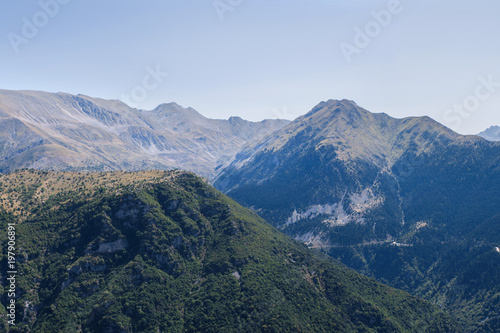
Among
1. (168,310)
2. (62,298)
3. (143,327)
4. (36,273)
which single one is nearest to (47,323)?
(62,298)

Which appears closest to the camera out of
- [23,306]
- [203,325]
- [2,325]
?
[2,325]

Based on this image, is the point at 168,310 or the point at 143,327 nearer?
the point at 143,327

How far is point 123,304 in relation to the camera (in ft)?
→ 629

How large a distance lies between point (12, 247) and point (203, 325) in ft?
426

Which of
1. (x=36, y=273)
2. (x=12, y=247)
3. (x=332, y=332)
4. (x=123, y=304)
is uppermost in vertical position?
(x=12, y=247)

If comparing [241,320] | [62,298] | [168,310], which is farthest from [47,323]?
[241,320]

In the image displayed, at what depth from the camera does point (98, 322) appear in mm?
180125

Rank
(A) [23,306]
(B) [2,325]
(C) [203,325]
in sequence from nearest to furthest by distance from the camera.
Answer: (B) [2,325] → (A) [23,306] → (C) [203,325]

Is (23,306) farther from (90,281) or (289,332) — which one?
(289,332)

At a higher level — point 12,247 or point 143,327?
point 12,247

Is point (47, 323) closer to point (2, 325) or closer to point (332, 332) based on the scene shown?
point (2, 325)

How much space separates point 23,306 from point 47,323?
20.6 m

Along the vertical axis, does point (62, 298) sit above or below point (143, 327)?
above

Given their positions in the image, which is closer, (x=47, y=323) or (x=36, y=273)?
(x=47, y=323)
